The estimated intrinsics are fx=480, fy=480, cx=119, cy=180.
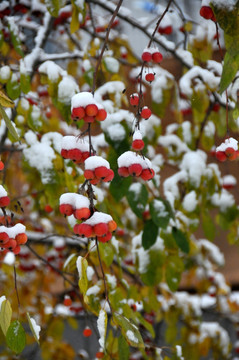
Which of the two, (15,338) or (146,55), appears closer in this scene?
(15,338)

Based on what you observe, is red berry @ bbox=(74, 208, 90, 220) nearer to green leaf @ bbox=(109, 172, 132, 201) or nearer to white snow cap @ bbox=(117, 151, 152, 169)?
white snow cap @ bbox=(117, 151, 152, 169)

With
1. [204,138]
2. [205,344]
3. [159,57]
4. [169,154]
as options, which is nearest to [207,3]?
[159,57]

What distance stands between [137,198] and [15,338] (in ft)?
2.12

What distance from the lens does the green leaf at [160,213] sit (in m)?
1.55

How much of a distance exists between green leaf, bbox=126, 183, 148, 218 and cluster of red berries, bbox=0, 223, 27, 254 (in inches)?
22.8

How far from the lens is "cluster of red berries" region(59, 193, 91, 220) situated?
0.79 meters

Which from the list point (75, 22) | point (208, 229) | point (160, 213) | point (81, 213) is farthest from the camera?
point (208, 229)

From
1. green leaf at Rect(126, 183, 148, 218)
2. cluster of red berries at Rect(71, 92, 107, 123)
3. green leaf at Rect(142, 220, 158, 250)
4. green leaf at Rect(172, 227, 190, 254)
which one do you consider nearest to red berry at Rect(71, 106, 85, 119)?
cluster of red berries at Rect(71, 92, 107, 123)

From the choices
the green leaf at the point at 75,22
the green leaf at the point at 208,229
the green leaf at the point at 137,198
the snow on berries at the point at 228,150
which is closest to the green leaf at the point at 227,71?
the snow on berries at the point at 228,150

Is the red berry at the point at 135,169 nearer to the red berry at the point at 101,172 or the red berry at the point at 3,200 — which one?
the red berry at the point at 101,172

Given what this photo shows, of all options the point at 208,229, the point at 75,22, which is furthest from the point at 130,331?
the point at 208,229

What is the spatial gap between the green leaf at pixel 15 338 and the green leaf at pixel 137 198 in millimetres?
588

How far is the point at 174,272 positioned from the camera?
171cm

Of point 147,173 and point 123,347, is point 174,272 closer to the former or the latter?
point 123,347
